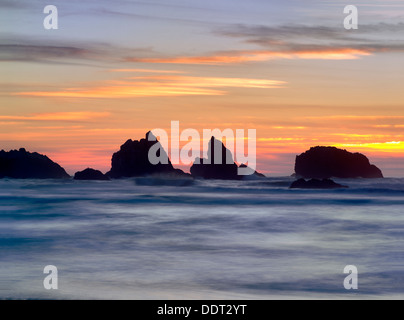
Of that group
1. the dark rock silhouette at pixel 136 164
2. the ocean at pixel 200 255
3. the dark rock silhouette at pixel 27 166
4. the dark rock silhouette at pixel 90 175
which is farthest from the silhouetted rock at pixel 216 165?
the ocean at pixel 200 255

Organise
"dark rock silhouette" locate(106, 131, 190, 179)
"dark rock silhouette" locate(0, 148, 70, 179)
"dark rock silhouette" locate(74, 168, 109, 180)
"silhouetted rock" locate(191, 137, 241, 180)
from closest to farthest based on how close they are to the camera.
Answer: "dark rock silhouette" locate(74, 168, 109, 180)
"dark rock silhouette" locate(106, 131, 190, 179)
"silhouetted rock" locate(191, 137, 241, 180)
"dark rock silhouette" locate(0, 148, 70, 179)

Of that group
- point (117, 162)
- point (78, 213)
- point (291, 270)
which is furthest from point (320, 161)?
point (291, 270)

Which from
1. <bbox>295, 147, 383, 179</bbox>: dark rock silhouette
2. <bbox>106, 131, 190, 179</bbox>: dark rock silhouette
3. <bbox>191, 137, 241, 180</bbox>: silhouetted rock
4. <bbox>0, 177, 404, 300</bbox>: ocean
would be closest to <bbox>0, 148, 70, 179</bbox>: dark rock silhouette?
<bbox>106, 131, 190, 179</bbox>: dark rock silhouette

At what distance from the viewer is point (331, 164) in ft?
390

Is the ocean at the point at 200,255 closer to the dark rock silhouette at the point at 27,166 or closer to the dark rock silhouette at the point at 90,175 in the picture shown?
the dark rock silhouette at the point at 90,175

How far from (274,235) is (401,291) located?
10.6 m

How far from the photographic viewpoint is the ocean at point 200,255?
10.9 metres

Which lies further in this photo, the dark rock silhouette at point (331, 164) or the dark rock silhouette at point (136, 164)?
the dark rock silhouette at point (331, 164)

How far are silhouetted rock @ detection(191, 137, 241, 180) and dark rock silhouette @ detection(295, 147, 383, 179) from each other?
46.3 ft

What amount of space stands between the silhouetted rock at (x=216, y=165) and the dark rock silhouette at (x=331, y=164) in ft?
46.3

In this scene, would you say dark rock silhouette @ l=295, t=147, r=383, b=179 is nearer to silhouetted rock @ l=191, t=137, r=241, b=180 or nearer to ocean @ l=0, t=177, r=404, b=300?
silhouetted rock @ l=191, t=137, r=241, b=180

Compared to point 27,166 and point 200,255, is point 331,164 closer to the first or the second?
point 27,166

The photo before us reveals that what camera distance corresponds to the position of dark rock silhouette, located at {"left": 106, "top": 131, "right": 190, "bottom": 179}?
359 feet

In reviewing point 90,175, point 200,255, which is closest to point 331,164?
point 90,175
